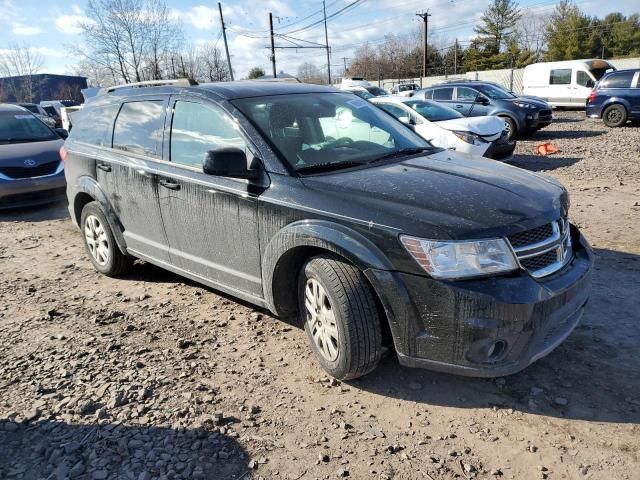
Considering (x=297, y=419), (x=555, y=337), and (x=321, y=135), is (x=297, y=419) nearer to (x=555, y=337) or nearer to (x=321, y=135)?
(x=555, y=337)

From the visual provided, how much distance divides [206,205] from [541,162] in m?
9.14

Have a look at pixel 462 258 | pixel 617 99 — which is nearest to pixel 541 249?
pixel 462 258

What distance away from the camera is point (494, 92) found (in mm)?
15305

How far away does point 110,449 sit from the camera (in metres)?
2.64

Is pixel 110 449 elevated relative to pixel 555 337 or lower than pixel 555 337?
lower

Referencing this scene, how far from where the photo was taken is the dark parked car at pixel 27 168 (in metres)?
8.12

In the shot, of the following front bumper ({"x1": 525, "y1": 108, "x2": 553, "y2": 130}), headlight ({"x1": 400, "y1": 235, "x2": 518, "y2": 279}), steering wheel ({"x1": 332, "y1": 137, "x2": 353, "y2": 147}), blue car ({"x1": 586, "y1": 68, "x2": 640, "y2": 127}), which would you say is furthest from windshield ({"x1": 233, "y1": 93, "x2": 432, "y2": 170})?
blue car ({"x1": 586, "y1": 68, "x2": 640, "y2": 127})

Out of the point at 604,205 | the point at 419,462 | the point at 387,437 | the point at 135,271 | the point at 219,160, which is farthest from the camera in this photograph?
the point at 604,205

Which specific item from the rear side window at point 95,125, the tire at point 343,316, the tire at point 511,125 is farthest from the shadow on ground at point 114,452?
the tire at point 511,125

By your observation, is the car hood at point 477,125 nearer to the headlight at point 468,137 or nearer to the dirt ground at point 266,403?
the headlight at point 468,137

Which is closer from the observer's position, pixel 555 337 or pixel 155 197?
pixel 555 337

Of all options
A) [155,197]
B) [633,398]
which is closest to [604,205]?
[633,398]

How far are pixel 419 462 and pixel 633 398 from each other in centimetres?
133

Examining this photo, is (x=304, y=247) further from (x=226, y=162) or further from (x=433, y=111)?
(x=433, y=111)
